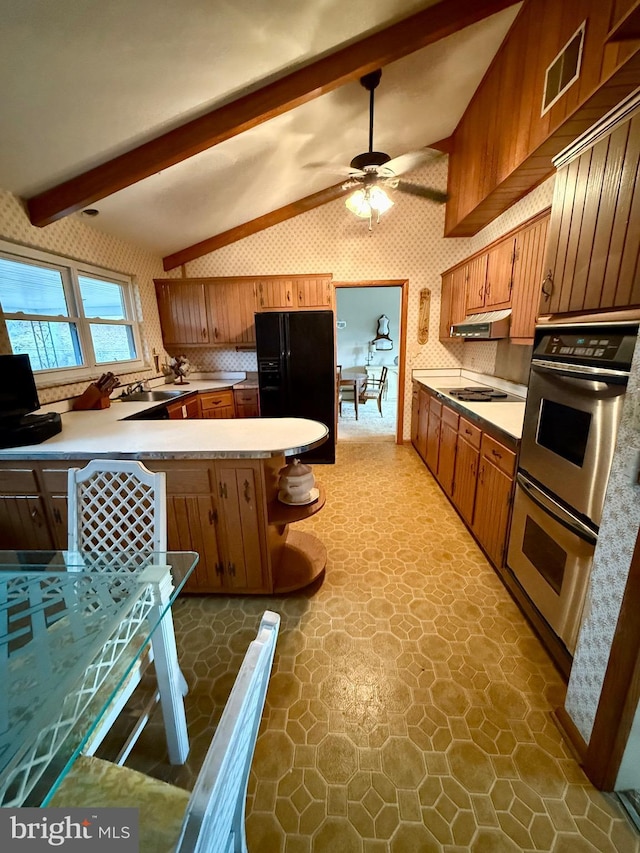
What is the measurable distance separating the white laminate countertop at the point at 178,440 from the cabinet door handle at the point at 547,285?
1278 millimetres

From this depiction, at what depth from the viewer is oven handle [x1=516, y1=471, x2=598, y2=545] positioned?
1294 millimetres

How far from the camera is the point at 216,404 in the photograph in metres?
4.06

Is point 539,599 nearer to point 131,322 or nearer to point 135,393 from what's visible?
point 135,393

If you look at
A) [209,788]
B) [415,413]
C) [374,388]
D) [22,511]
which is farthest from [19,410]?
[374,388]

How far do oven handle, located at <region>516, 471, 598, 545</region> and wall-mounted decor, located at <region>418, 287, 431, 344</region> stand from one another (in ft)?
9.57

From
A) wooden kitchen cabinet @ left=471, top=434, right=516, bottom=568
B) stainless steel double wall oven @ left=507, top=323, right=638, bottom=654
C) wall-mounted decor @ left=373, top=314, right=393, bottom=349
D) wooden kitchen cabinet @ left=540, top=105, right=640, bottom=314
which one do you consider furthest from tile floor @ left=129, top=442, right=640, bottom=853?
wall-mounted decor @ left=373, top=314, right=393, bottom=349

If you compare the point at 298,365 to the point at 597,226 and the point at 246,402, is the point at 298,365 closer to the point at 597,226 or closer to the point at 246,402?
the point at 246,402

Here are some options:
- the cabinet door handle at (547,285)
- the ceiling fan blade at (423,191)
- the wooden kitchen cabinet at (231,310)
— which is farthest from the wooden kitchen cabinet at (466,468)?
the wooden kitchen cabinet at (231,310)

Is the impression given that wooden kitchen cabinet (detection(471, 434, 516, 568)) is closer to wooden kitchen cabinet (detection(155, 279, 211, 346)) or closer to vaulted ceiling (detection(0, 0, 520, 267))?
vaulted ceiling (detection(0, 0, 520, 267))

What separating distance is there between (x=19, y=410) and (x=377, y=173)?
284cm

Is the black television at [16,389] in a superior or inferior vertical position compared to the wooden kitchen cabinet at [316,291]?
inferior

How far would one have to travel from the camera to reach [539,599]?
1.63 meters

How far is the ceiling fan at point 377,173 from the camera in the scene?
2.31 meters

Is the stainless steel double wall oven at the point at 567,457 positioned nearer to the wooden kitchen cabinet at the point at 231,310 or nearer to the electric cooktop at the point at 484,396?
the electric cooktop at the point at 484,396
